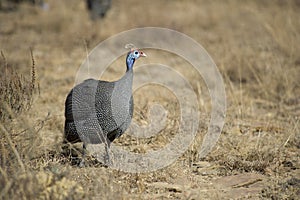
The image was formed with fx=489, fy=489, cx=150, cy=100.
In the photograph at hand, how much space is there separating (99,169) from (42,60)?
12.0 ft

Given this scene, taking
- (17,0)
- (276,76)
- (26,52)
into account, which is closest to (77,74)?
(26,52)

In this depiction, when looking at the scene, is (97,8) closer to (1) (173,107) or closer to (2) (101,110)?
(1) (173,107)

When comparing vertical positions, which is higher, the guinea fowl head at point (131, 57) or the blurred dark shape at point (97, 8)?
the blurred dark shape at point (97, 8)

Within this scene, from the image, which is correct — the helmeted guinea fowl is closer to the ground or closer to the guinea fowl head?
the guinea fowl head

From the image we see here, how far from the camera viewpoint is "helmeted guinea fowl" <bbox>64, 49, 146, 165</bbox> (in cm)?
342

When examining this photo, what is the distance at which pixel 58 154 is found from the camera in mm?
3465

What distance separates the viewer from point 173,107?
4.61m

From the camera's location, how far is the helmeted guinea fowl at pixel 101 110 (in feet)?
11.2

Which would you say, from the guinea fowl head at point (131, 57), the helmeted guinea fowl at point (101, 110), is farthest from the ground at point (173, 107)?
the guinea fowl head at point (131, 57)

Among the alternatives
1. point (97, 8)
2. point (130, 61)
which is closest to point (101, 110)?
point (130, 61)

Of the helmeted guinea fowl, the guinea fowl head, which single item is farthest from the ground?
the guinea fowl head

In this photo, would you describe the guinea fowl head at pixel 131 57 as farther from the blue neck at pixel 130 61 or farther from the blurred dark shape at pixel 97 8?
the blurred dark shape at pixel 97 8

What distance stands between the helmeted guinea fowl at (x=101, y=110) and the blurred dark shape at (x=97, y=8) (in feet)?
15.7

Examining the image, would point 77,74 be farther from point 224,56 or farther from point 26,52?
point 224,56
